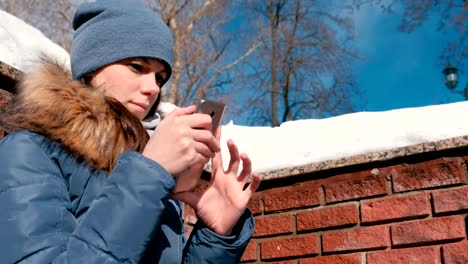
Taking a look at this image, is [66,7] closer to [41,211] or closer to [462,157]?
[462,157]

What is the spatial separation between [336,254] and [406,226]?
0.37m

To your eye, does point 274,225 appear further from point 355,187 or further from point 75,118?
point 75,118

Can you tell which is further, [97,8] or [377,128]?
[377,128]

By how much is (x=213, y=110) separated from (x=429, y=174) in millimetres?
1725

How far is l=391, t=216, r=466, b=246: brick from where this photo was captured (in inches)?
101

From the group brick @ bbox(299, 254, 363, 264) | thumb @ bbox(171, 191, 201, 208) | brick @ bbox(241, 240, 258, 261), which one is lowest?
thumb @ bbox(171, 191, 201, 208)

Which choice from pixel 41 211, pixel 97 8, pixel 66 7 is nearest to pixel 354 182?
pixel 97 8

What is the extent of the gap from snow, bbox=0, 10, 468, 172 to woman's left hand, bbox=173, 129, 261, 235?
1.32m

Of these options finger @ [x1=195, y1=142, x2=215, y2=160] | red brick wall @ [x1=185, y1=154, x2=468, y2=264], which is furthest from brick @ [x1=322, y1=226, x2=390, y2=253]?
finger @ [x1=195, y1=142, x2=215, y2=160]

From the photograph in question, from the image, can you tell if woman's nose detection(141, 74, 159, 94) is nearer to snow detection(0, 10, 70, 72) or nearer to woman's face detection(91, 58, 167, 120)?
woman's face detection(91, 58, 167, 120)

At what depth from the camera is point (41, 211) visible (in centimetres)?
100

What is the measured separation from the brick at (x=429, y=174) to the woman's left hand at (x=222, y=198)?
1.45 metres

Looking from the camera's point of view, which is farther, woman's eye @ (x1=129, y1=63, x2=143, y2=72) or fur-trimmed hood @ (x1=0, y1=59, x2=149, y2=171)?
woman's eye @ (x1=129, y1=63, x2=143, y2=72)

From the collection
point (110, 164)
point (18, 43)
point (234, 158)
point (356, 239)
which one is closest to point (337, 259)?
point (356, 239)
